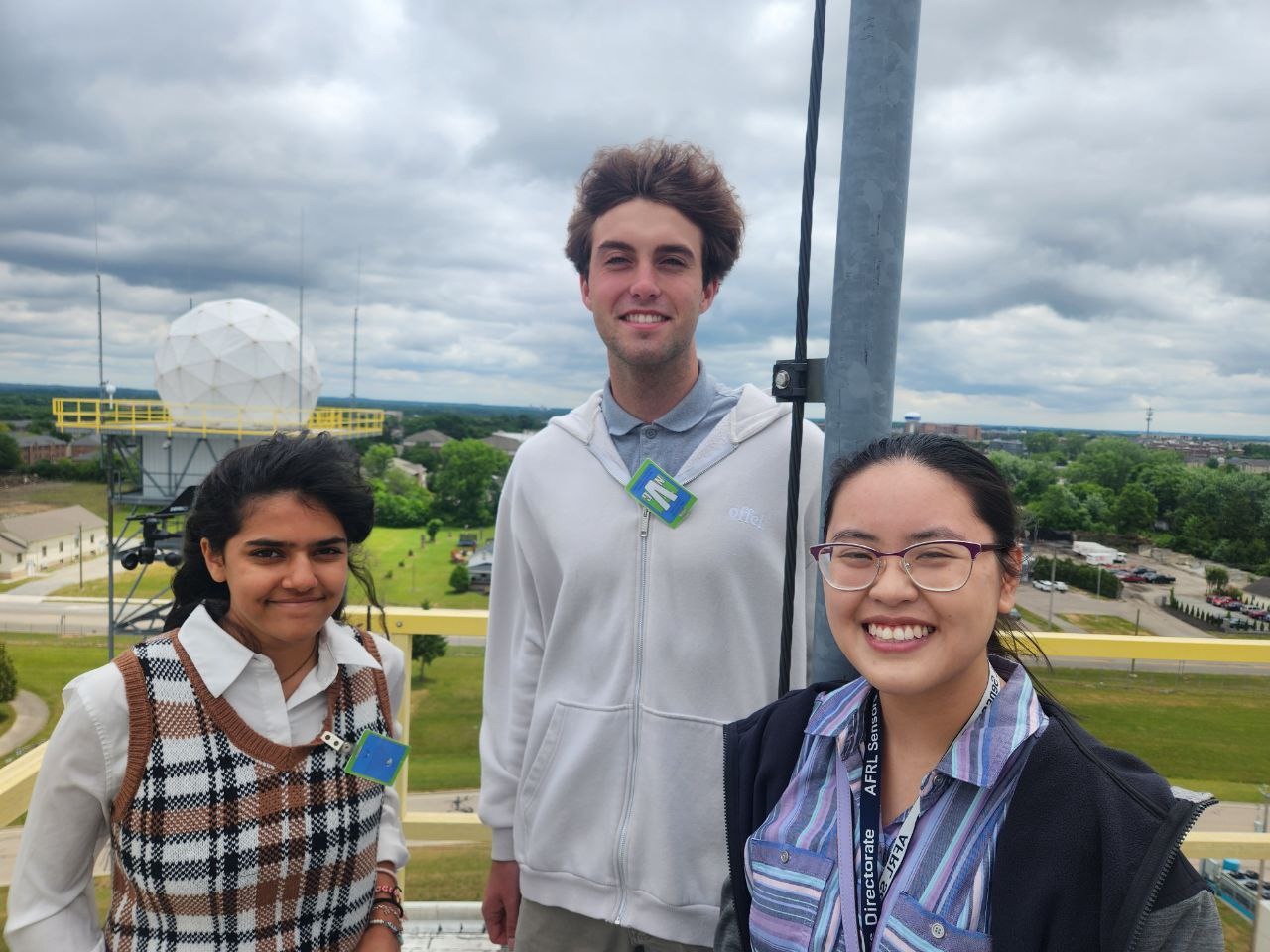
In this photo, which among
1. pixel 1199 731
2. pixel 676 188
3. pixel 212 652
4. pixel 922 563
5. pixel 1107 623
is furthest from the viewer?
pixel 1107 623

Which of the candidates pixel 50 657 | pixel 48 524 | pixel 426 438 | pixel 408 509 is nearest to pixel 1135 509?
pixel 50 657

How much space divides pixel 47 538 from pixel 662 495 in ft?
158

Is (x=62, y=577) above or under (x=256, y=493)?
under

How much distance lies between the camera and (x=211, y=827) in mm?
1494

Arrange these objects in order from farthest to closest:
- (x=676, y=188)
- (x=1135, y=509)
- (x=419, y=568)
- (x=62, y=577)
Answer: (x=419, y=568) → (x=62, y=577) → (x=1135, y=509) → (x=676, y=188)

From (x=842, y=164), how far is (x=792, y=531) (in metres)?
0.76

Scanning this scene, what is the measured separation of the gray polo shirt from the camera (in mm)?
1955

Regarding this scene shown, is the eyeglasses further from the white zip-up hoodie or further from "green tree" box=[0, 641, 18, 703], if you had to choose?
"green tree" box=[0, 641, 18, 703]

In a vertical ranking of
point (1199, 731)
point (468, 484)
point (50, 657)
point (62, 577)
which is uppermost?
point (1199, 731)

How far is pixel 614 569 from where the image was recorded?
1.85 meters

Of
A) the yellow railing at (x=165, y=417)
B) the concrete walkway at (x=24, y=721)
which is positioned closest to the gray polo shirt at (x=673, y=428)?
the yellow railing at (x=165, y=417)

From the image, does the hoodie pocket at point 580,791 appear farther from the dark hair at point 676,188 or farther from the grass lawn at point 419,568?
the grass lawn at point 419,568

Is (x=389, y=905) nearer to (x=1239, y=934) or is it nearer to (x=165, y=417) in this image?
(x=1239, y=934)

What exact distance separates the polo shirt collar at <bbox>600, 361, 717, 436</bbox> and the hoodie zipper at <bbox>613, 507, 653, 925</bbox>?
25cm
